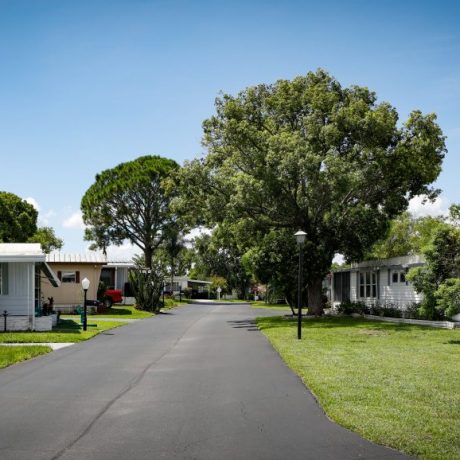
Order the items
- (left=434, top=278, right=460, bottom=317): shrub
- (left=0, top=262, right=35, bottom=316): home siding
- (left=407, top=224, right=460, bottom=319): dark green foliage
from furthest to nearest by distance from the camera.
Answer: (left=0, top=262, right=35, bottom=316): home siding → (left=407, top=224, right=460, bottom=319): dark green foliage → (left=434, top=278, right=460, bottom=317): shrub

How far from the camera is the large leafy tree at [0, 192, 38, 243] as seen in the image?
185 feet

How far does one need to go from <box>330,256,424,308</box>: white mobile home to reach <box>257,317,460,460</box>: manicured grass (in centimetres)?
728

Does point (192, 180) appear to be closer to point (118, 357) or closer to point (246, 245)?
point (246, 245)

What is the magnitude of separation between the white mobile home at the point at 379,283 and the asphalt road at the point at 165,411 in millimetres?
15157

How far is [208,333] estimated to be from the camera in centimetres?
2286

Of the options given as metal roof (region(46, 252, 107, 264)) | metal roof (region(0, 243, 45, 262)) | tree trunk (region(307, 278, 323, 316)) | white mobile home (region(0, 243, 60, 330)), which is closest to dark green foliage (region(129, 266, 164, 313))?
metal roof (region(46, 252, 107, 264))

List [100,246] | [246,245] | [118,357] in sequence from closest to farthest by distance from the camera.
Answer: [118,357]
[246,245]
[100,246]

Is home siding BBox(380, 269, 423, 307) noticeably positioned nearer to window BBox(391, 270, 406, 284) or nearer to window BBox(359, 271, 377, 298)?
window BBox(391, 270, 406, 284)

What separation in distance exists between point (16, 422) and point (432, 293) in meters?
13.9

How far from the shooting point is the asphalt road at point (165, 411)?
6.63 metres

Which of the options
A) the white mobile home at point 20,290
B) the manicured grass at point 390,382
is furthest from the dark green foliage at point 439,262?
the white mobile home at point 20,290

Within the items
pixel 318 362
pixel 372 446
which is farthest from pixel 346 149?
pixel 372 446

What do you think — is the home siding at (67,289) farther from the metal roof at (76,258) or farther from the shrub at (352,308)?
the shrub at (352,308)

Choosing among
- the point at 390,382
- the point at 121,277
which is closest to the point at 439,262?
the point at 390,382
